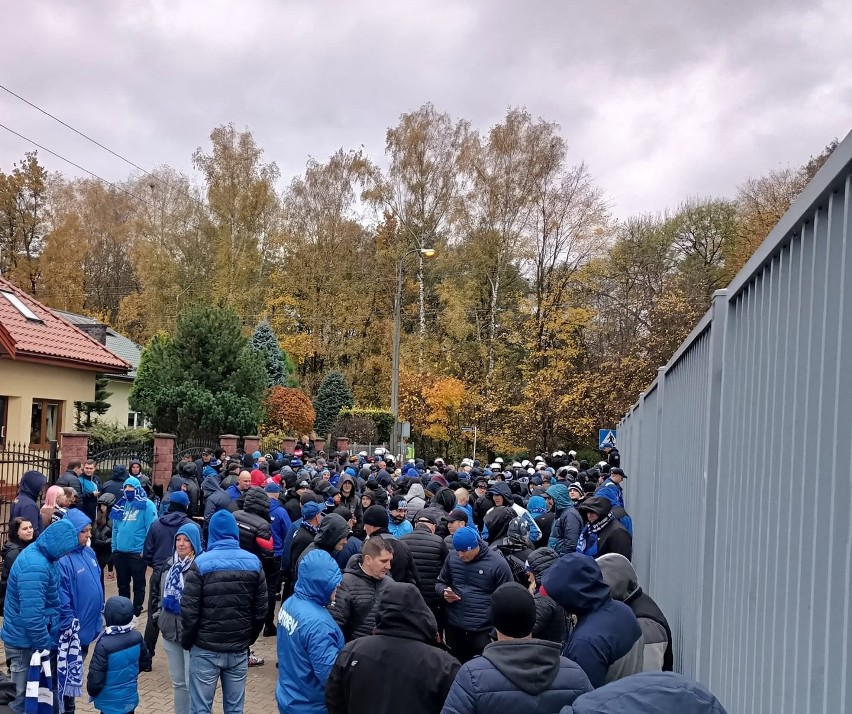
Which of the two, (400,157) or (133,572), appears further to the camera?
(400,157)

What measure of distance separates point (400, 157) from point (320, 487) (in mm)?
33157

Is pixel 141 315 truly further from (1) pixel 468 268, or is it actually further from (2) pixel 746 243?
(2) pixel 746 243

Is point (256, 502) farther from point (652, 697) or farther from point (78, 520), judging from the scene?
point (652, 697)

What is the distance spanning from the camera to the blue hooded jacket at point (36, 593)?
556 centimetres

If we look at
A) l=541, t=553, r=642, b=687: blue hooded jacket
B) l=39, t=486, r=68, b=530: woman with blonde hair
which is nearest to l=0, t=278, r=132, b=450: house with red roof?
l=39, t=486, r=68, b=530: woman with blonde hair

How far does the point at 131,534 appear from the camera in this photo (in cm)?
915

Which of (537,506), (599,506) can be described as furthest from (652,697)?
(537,506)

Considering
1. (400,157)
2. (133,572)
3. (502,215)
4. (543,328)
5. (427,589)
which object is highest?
(400,157)

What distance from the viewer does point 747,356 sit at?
2.55 meters

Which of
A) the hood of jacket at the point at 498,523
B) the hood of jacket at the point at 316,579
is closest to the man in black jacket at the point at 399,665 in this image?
the hood of jacket at the point at 316,579

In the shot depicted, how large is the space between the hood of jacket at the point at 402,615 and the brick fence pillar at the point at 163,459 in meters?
15.5

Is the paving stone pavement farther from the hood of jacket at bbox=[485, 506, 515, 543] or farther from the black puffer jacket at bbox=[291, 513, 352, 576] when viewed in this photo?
the hood of jacket at bbox=[485, 506, 515, 543]

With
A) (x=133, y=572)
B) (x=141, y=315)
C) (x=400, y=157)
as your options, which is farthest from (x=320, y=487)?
(x=141, y=315)

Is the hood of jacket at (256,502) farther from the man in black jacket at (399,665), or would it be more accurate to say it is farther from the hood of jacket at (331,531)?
the man in black jacket at (399,665)
